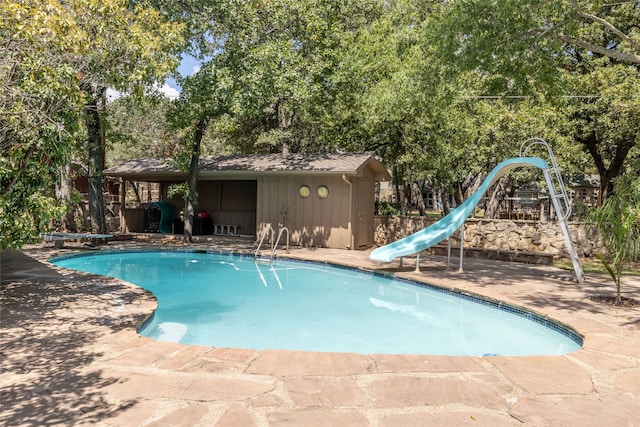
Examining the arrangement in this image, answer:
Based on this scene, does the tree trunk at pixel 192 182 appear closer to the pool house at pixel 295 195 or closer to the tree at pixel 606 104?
the pool house at pixel 295 195

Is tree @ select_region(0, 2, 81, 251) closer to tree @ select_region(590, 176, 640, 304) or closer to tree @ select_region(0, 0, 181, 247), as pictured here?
tree @ select_region(0, 0, 181, 247)

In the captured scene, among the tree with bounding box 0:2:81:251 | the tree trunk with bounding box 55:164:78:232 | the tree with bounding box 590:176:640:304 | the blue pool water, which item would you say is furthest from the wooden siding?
the tree with bounding box 0:2:81:251

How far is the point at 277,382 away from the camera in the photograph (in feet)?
10.6

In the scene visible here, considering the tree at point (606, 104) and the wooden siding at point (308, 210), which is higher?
the tree at point (606, 104)

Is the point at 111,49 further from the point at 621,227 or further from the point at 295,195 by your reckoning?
the point at 295,195

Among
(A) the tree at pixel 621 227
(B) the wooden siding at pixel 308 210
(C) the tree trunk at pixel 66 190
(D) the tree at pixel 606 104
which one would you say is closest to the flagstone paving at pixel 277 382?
(A) the tree at pixel 621 227

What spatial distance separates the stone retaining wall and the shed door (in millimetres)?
855

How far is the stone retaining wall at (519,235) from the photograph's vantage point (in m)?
12.1

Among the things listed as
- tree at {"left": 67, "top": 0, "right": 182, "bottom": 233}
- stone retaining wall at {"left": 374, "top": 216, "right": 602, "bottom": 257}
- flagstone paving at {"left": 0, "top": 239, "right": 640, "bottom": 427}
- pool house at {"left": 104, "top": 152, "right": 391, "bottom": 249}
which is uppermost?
tree at {"left": 67, "top": 0, "right": 182, "bottom": 233}

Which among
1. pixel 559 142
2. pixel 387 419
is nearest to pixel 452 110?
pixel 559 142

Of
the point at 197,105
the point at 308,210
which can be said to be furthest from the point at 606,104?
the point at 197,105

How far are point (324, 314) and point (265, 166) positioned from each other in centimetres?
762

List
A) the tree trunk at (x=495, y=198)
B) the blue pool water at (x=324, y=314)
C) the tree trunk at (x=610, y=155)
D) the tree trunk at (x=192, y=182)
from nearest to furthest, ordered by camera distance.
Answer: the blue pool water at (x=324, y=314), the tree trunk at (x=192, y=182), the tree trunk at (x=610, y=155), the tree trunk at (x=495, y=198)

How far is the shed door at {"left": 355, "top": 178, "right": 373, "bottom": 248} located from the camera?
524 inches
